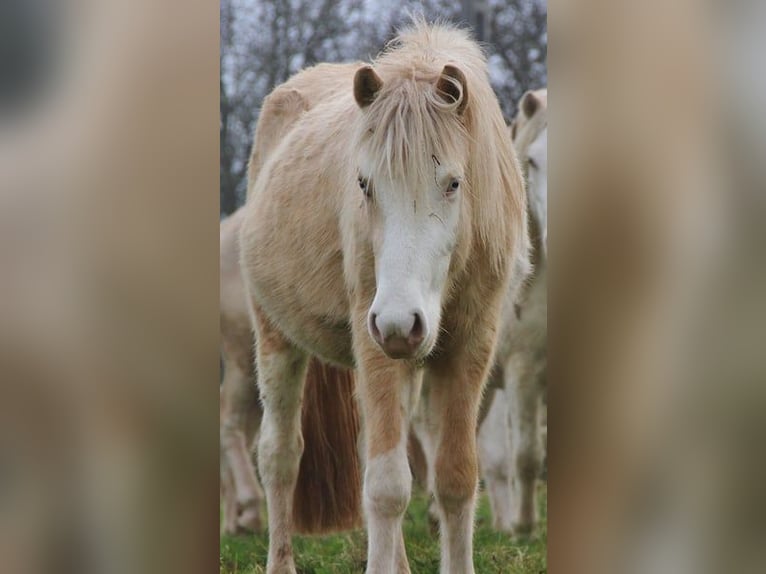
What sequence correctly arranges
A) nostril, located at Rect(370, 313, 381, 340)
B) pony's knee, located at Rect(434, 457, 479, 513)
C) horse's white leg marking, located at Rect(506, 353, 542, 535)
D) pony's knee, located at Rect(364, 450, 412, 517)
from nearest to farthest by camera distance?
1. nostril, located at Rect(370, 313, 381, 340)
2. pony's knee, located at Rect(364, 450, 412, 517)
3. pony's knee, located at Rect(434, 457, 479, 513)
4. horse's white leg marking, located at Rect(506, 353, 542, 535)

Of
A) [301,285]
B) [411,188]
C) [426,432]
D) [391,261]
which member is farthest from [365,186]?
[426,432]

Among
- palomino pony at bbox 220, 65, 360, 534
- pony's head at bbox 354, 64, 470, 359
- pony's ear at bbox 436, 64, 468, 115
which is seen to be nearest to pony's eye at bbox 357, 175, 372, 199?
pony's head at bbox 354, 64, 470, 359

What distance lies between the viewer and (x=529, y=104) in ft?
9.40

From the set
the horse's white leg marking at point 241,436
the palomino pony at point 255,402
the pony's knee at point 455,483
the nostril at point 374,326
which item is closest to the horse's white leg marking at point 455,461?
the pony's knee at point 455,483

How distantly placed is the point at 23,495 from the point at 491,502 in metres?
1.43

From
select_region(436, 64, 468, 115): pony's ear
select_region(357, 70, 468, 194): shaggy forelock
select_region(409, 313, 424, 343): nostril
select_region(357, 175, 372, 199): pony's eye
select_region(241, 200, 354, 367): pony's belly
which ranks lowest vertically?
select_region(409, 313, 424, 343): nostril

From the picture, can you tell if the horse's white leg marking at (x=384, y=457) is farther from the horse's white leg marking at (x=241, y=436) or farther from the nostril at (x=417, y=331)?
the horse's white leg marking at (x=241, y=436)

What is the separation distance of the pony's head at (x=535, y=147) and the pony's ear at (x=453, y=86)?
40 centimetres

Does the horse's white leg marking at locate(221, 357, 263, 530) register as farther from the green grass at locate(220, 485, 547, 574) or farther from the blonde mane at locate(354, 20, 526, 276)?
the blonde mane at locate(354, 20, 526, 276)

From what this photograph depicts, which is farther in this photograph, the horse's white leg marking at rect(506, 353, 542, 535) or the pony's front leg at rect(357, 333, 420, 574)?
the horse's white leg marking at rect(506, 353, 542, 535)

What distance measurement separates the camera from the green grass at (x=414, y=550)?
2834 millimetres

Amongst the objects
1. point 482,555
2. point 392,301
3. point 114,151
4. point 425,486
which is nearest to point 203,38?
point 114,151

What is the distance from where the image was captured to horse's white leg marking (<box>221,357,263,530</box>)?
2953mm

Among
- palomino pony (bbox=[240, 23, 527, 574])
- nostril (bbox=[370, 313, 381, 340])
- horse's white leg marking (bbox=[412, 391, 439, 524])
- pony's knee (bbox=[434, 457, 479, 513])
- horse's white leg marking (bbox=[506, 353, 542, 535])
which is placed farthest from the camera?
horse's white leg marking (bbox=[506, 353, 542, 535])
